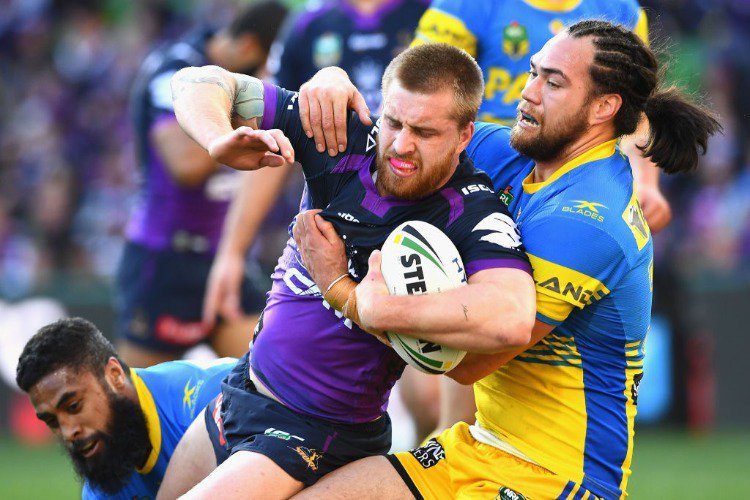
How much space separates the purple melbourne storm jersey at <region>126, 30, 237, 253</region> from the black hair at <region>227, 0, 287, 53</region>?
9.8 inches

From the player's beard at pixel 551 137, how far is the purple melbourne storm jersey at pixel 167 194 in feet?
11.3

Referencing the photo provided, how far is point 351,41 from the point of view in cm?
670

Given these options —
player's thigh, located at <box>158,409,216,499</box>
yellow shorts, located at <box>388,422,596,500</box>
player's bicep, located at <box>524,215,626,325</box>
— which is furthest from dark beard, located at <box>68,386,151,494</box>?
player's bicep, located at <box>524,215,626,325</box>

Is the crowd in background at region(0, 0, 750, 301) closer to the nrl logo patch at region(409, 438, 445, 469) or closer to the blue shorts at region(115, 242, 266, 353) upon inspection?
the blue shorts at region(115, 242, 266, 353)

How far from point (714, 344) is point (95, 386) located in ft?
24.9

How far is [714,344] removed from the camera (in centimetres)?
1102

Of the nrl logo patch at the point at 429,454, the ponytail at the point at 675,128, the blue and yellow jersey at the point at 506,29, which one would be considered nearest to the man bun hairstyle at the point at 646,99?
the ponytail at the point at 675,128

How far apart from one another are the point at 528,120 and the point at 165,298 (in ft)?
12.1

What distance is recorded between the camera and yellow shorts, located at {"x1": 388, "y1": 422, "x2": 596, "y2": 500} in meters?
4.11

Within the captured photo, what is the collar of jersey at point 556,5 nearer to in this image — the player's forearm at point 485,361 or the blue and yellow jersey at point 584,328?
the blue and yellow jersey at point 584,328

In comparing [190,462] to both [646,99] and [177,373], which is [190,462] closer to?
[177,373]

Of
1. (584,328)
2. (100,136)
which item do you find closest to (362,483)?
(584,328)

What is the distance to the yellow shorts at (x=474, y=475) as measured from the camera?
4105 millimetres

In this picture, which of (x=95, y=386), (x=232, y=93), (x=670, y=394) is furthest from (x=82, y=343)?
(x=670, y=394)
